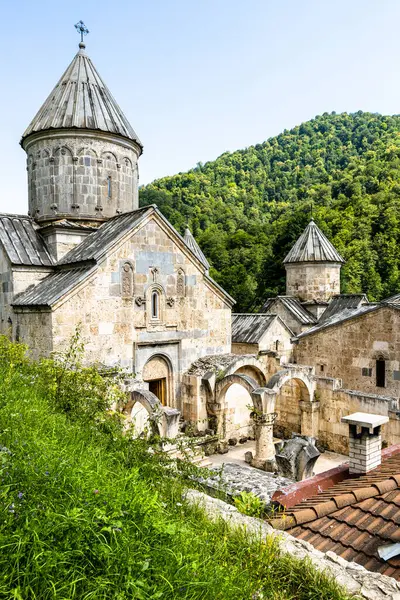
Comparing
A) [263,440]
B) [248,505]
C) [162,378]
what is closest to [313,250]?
[162,378]

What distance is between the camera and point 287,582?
103 inches

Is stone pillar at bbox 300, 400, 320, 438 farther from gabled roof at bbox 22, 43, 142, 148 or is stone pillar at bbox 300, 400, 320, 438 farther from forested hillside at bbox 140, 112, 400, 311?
forested hillside at bbox 140, 112, 400, 311

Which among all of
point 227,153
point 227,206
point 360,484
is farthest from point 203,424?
point 227,153

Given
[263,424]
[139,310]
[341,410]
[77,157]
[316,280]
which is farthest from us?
[316,280]

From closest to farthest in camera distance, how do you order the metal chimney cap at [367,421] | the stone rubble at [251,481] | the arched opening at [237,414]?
the metal chimney cap at [367,421], the stone rubble at [251,481], the arched opening at [237,414]

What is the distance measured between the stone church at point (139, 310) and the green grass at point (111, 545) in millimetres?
5315

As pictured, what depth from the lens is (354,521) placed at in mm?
4219

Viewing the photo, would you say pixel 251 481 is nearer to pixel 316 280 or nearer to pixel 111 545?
pixel 111 545

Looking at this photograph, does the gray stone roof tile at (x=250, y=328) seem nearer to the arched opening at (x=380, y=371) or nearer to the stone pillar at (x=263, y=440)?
the arched opening at (x=380, y=371)

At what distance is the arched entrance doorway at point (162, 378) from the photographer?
1105 centimetres

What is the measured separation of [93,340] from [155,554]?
7551 mm

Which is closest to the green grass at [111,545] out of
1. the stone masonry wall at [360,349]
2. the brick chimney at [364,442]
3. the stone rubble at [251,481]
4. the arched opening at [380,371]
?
the stone rubble at [251,481]

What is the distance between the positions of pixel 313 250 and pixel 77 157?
11162mm

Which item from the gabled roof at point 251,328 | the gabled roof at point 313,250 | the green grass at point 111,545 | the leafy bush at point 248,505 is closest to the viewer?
the green grass at point 111,545
